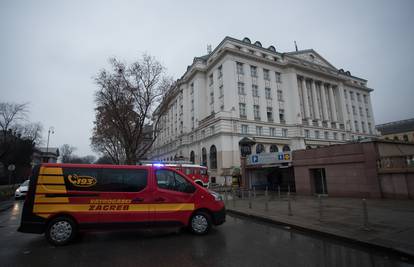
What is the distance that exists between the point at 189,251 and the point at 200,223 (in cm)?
165

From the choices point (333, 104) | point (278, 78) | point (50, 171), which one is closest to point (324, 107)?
point (333, 104)

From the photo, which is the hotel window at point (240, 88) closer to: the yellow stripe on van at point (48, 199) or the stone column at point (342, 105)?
the stone column at point (342, 105)

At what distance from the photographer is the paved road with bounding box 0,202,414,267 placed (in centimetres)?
486

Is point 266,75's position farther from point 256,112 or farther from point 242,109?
point 242,109

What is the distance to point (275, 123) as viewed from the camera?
136ft

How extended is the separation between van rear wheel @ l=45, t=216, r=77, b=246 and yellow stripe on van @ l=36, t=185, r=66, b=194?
77cm

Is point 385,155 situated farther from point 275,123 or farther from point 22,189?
point 22,189

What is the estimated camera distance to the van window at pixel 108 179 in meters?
6.47

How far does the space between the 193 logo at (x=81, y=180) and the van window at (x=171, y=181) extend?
1955 millimetres

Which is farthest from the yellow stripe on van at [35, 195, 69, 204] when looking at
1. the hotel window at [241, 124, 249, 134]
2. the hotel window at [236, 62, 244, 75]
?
the hotel window at [236, 62, 244, 75]

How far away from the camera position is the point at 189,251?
18.1 ft

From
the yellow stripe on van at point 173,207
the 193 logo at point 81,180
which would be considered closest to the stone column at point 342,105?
the yellow stripe on van at point 173,207

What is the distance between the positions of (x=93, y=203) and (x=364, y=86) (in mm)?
78643

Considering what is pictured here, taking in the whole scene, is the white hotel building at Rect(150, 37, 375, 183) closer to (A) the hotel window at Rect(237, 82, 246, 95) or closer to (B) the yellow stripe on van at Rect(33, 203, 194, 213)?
(A) the hotel window at Rect(237, 82, 246, 95)
